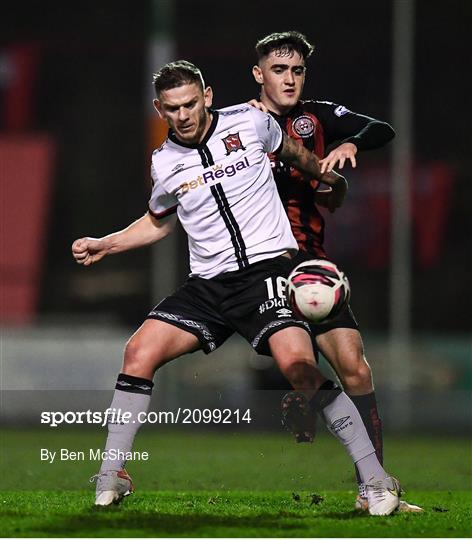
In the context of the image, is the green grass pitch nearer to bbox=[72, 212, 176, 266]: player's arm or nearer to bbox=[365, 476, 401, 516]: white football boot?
bbox=[365, 476, 401, 516]: white football boot

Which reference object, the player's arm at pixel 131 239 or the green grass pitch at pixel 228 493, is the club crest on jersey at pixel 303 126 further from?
the green grass pitch at pixel 228 493

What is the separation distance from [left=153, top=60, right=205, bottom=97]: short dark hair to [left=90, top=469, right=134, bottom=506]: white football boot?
2023 millimetres

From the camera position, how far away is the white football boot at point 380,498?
7.02 metres

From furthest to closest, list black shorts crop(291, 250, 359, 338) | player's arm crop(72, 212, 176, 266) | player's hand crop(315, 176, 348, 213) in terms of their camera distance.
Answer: player's hand crop(315, 176, 348, 213) → player's arm crop(72, 212, 176, 266) → black shorts crop(291, 250, 359, 338)

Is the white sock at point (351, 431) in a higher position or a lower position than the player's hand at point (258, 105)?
lower

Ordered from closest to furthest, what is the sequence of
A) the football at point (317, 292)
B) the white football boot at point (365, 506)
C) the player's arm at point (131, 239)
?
the football at point (317, 292), the white football boot at point (365, 506), the player's arm at point (131, 239)

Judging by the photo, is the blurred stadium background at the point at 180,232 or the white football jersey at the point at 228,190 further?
the blurred stadium background at the point at 180,232

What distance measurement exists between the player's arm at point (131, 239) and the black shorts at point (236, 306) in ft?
1.42

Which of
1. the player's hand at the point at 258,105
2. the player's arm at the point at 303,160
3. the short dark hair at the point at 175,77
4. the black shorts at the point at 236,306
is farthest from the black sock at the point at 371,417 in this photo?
the short dark hair at the point at 175,77

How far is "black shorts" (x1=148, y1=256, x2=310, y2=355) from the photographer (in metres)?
7.15

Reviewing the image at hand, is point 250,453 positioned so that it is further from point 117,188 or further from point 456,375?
point 117,188

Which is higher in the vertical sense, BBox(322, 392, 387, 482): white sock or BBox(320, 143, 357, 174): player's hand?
BBox(320, 143, 357, 174): player's hand

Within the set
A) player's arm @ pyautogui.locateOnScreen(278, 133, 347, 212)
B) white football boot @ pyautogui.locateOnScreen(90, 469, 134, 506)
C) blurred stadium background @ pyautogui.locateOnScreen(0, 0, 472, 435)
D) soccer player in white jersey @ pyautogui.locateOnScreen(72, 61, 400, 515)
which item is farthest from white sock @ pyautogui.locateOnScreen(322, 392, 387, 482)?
blurred stadium background @ pyautogui.locateOnScreen(0, 0, 472, 435)

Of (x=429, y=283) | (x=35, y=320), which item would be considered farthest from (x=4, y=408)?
(x=429, y=283)
